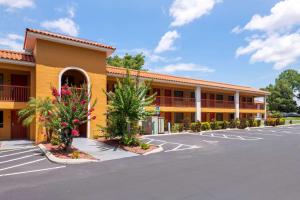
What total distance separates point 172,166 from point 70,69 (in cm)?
1133

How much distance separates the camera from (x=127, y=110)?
14.4 metres

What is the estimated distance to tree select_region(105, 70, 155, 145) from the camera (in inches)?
562

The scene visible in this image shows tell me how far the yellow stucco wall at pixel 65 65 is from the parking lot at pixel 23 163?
307cm

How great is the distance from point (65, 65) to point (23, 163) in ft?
27.9

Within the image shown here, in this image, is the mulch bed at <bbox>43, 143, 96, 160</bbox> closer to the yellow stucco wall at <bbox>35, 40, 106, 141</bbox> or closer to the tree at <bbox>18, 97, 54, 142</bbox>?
the tree at <bbox>18, 97, 54, 142</bbox>

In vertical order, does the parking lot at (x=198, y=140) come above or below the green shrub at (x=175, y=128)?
below

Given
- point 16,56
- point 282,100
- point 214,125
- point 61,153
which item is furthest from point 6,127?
point 282,100

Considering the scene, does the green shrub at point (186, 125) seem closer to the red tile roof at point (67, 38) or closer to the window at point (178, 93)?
the window at point (178, 93)

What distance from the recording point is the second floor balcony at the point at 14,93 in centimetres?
1631

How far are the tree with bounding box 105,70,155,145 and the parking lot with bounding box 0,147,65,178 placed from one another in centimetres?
465

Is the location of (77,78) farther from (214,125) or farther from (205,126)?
(214,125)

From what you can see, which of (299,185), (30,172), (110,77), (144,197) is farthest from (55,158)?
(110,77)

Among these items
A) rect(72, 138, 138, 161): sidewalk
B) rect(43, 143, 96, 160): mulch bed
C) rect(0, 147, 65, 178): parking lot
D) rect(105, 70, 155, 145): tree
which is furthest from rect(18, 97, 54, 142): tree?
rect(105, 70, 155, 145): tree

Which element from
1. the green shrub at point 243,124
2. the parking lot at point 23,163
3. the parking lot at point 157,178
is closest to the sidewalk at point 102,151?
the parking lot at point 157,178
